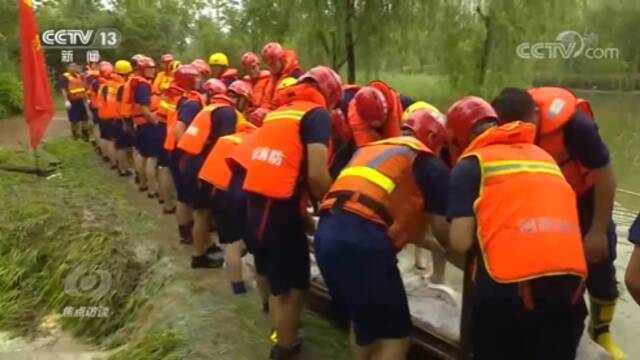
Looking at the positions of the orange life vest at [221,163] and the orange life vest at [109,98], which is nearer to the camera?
the orange life vest at [221,163]

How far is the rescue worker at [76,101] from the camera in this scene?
14.8m

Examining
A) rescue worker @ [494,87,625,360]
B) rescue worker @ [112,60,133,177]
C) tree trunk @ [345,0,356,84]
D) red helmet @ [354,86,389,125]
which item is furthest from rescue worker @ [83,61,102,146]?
rescue worker @ [494,87,625,360]

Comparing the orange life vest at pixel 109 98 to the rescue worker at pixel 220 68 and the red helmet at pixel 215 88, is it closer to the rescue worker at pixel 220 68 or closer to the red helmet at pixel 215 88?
the rescue worker at pixel 220 68

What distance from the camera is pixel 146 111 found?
367 inches

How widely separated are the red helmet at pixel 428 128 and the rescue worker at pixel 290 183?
531 mm

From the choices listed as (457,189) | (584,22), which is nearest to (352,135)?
(457,189)

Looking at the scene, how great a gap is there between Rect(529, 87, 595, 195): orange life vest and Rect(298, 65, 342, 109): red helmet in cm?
105

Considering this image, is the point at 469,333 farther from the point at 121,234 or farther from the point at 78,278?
the point at 121,234

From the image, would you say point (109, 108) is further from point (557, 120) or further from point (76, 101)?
point (557, 120)

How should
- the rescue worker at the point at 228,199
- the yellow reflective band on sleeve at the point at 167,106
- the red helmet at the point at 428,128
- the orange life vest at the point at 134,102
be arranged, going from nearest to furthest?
the red helmet at the point at 428,128 → the rescue worker at the point at 228,199 → the yellow reflective band on sleeve at the point at 167,106 → the orange life vest at the point at 134,102

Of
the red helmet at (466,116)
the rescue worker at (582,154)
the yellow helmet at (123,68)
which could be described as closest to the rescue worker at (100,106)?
the yellow helmet at (123,68)

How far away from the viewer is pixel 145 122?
9.45 m

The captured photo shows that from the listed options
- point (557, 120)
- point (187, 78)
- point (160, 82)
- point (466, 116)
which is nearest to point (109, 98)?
point (160, 82)

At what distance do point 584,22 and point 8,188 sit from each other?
20027 mm
